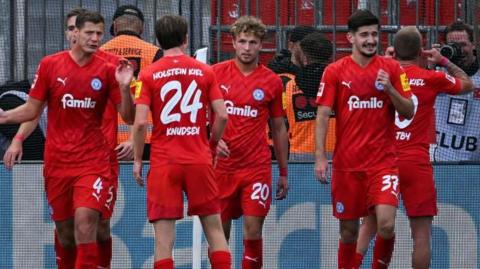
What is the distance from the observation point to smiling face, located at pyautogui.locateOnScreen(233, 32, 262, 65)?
12.3m

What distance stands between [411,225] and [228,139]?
1801mm

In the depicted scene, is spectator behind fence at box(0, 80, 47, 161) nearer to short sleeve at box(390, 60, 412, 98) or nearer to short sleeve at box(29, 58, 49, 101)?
short sleeve at box(29, 58, 49, 101)

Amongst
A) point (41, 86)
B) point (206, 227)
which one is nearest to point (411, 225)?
point (206, 227)

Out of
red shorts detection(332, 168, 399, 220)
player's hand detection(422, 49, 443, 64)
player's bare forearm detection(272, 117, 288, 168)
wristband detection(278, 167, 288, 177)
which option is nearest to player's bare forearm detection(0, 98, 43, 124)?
player's bare forearm detection(272, 117, 288, 168)

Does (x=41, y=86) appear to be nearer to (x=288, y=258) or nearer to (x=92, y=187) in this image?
(x=92, y=187)

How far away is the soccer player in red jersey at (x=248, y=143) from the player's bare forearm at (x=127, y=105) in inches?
40.5

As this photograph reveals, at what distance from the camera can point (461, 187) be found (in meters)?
13.8

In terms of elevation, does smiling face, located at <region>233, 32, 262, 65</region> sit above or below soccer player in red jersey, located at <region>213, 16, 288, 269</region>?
above

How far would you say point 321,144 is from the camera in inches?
474

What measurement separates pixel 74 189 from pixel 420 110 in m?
3.11

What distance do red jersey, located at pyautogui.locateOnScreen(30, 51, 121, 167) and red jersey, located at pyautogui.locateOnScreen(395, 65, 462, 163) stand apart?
2.57 metres

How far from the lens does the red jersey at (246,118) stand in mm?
12305

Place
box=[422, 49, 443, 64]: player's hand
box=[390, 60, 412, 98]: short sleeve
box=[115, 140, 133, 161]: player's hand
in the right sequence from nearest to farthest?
box=[115, 140, 133, 161]: player's hand
box=[390, 60, 412, 98]: short sleeve
box=[422, 49, 443, 64]: player's hand

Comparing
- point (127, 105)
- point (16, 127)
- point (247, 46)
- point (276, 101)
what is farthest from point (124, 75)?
point (16, 127)
